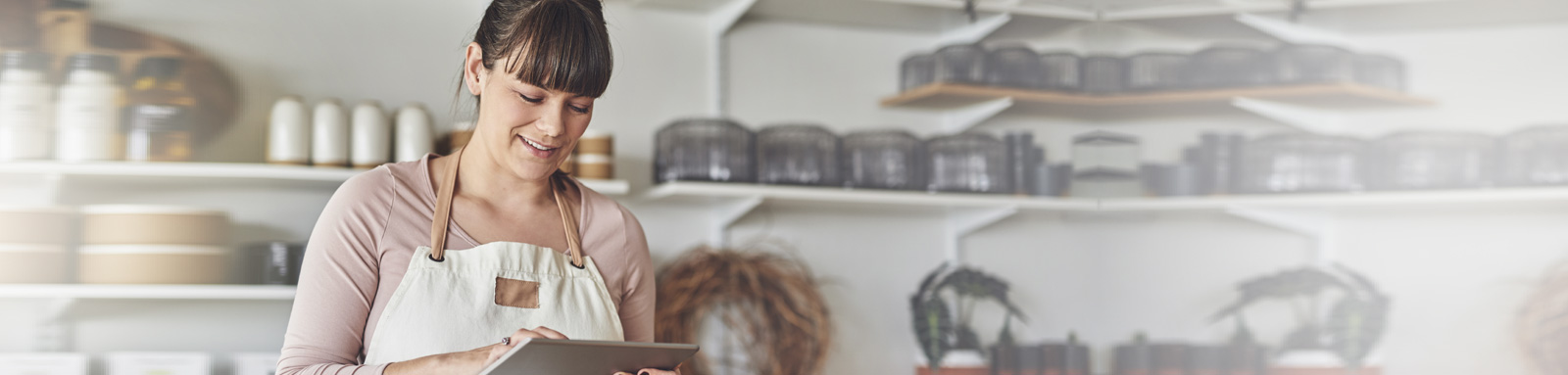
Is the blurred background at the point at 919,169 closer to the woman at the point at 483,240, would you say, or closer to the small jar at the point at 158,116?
the small jar at the point at 158,116

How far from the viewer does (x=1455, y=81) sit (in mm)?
2404

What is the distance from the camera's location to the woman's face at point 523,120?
110cm

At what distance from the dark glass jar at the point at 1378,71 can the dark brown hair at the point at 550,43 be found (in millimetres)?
1985

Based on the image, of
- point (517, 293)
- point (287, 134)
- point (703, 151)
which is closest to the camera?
point (517, 293)

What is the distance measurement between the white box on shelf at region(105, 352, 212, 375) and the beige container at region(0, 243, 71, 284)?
0.19m

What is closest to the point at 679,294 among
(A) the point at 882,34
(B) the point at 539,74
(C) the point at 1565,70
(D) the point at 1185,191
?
(A) the point at 882,34

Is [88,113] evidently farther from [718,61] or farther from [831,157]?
[831,157]

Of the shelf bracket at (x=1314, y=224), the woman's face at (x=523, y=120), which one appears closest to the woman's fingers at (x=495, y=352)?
the woman's face at (x=523, y=120)

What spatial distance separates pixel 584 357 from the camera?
95 cm

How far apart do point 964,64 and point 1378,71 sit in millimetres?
933

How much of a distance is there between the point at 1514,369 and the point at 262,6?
2.77 m

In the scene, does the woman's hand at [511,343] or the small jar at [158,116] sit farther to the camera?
the small jar at [158,116]

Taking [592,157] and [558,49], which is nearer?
[558,49]

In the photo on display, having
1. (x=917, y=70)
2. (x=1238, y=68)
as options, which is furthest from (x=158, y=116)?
(x=1238, y=68)
